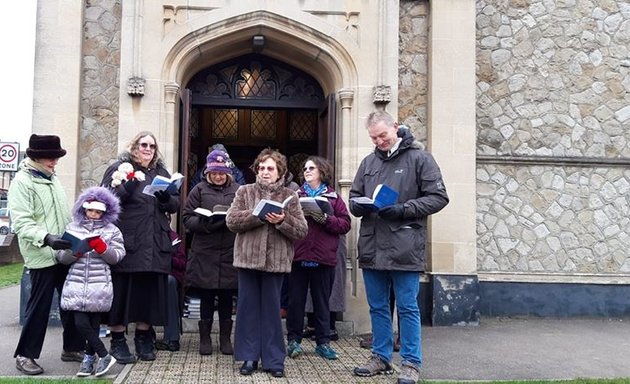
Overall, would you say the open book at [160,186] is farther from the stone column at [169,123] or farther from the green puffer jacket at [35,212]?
the stone column at [169,123]

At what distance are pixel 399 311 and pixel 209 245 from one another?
190 cm

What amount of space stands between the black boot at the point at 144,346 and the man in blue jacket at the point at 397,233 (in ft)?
6.22

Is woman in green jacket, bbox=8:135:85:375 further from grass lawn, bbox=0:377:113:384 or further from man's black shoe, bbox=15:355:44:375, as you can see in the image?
grass lawn, bbox=0:377:113:384

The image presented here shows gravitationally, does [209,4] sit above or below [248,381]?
above

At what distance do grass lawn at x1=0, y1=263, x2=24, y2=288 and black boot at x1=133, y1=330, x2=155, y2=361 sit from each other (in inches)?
327

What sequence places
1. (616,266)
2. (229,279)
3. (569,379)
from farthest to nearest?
(616,266), (229,279), (569,379)

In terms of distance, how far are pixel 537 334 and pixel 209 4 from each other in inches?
224

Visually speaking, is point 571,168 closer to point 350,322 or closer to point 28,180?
point 350,322

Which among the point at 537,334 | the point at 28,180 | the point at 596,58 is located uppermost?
the point at 596,58

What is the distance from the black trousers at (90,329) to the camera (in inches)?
194

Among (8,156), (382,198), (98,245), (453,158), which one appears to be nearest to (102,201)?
(98,245)

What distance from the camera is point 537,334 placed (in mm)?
7371

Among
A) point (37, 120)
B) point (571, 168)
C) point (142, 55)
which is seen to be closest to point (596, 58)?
point (571, 168)

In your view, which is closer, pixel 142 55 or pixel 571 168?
pixel 142 55
